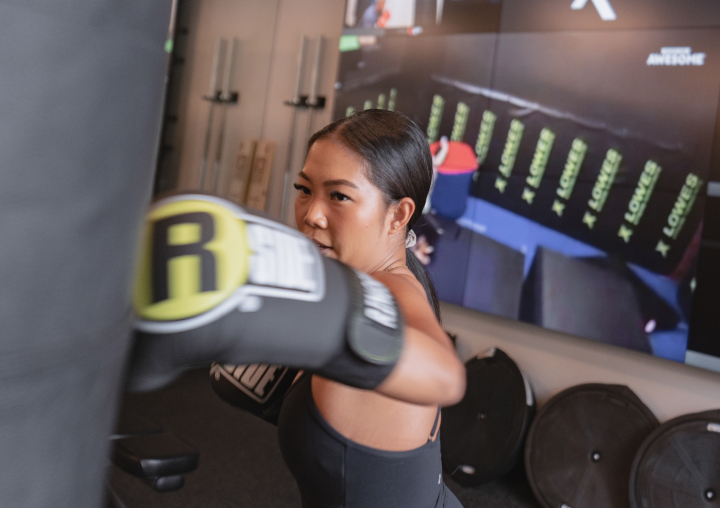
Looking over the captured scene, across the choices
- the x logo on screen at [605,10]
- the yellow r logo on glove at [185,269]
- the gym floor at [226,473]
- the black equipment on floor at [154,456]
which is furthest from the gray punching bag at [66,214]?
the x logo on screen at [605,10]

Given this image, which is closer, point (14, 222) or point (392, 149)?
point (14, 222)

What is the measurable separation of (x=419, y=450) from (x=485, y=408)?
2283 mm

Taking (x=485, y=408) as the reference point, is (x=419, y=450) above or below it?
above

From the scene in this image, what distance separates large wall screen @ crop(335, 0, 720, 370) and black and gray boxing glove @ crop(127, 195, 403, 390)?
8.63 feet

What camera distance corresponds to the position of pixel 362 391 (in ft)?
3.08

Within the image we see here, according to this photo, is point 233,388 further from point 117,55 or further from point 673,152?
point 673,152

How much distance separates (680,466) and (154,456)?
2.19 m

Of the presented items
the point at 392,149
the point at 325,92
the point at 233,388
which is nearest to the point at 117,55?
the point at 392,149

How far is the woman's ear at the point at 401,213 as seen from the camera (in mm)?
1171

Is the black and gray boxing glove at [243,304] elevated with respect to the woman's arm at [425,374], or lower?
elevated

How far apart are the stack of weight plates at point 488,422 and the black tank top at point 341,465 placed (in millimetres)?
2112

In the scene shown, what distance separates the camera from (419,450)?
102cm

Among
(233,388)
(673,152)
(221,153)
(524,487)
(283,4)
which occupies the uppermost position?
(283,4)

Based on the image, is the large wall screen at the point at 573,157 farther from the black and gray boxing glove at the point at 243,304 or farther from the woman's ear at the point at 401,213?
the black and gray boxing glove at the point at 243,304
